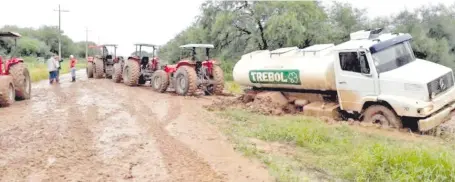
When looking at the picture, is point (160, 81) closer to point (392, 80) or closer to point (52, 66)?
point (52, 66)

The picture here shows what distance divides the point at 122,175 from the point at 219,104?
788 cm

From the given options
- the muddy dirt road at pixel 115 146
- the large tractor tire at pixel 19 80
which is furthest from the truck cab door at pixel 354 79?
the large tractor tire at pixel 19 80

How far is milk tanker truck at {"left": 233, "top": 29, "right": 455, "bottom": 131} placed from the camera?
31.2 ft

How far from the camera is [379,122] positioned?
1016cm

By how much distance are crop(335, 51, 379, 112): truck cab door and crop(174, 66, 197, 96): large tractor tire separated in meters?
5.64

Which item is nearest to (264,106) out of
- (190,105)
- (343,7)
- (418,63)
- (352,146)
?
(190,105)

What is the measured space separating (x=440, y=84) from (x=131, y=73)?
1224 centimetres

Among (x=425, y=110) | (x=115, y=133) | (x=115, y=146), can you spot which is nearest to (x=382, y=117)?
(x=425, y=110)

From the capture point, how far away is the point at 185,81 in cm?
1530

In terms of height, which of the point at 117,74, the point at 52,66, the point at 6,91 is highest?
the point at 52,66

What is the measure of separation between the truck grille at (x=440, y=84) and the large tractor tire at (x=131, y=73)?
12.1 metres

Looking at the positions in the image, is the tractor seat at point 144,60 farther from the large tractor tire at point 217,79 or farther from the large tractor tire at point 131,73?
the large tractor tire at point 217,79

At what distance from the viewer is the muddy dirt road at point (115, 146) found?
5484 mm

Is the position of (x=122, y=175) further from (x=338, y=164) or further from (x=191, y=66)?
(x=191, y=66)
